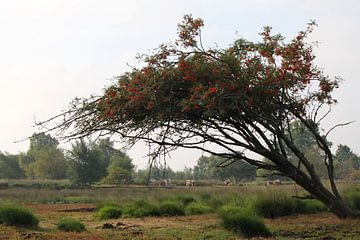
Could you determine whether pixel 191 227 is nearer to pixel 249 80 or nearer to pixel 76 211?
pixel 249 80

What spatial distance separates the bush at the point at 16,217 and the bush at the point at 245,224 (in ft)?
16.5

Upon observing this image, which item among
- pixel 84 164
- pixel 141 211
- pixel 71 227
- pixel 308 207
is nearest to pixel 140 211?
pixel 141 211

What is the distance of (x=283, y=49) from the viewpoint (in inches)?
419

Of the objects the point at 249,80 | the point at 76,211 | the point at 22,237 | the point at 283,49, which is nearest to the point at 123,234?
the point at 22,237

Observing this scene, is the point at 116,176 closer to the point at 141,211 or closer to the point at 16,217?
the point at 141,211

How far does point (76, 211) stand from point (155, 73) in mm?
10999

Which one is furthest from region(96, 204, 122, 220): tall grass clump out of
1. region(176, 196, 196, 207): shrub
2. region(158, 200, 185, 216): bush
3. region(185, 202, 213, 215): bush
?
region(176, 196, 196, 207): shrub

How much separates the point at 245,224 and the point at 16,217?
5.92 m

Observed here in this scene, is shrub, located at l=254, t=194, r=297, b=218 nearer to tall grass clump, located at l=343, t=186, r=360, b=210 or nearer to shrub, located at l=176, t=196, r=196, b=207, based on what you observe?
tall grass clump, located at l=343, t=186, r=360, b=210

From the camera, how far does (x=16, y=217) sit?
12.1m

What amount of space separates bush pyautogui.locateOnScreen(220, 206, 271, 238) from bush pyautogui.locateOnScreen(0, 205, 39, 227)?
5030mm

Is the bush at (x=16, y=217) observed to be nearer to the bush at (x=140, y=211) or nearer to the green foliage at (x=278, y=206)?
the bush at (x=140, y=211)

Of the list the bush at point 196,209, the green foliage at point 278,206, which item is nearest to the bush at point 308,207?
the green foliage at point 278,206

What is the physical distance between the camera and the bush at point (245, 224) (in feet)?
33.4
